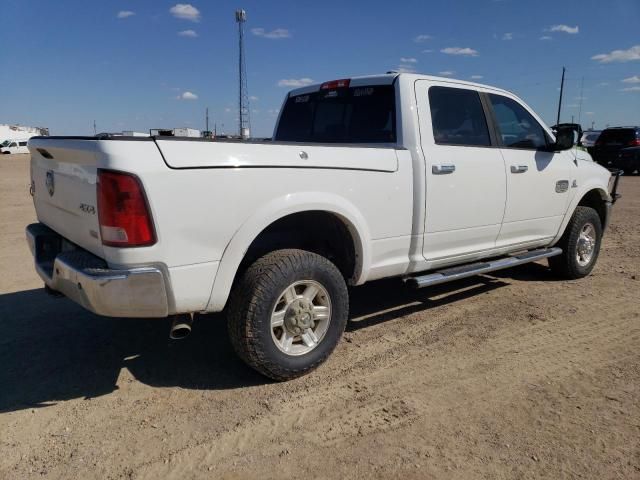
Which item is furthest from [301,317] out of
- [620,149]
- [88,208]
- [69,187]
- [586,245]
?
[620,149]

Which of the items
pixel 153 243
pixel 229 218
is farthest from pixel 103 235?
pixel 229 218

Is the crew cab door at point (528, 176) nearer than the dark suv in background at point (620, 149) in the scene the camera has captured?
Yes

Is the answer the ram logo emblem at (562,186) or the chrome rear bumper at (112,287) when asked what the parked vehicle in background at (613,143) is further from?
the chrome rear bumper at (112,287)

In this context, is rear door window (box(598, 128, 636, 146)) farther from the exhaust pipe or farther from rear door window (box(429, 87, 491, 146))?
the exhaust pipe

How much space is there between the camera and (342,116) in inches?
180

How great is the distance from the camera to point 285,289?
326 centimetres

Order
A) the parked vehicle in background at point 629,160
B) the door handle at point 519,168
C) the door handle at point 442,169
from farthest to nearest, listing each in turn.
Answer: the parked vehicle in background at point 629,160 < the door handle at point 519,168 < the door handle at point 442,169

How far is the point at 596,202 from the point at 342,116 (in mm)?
3499

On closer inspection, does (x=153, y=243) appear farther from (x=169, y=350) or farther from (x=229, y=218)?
(x=169, y=350)

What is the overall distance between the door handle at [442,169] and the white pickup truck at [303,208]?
0.04 feet

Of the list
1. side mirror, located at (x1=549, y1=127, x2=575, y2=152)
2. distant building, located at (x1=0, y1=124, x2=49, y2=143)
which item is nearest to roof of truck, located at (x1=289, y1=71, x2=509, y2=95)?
side mirror, located at (x1=549, y1=127, x2=575, y2=152)

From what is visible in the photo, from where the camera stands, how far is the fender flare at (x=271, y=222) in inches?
119

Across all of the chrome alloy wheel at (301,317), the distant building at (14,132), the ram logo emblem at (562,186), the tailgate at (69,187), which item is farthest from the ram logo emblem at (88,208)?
the distant building at (14,132)

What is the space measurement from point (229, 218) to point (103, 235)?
0.66 meters
